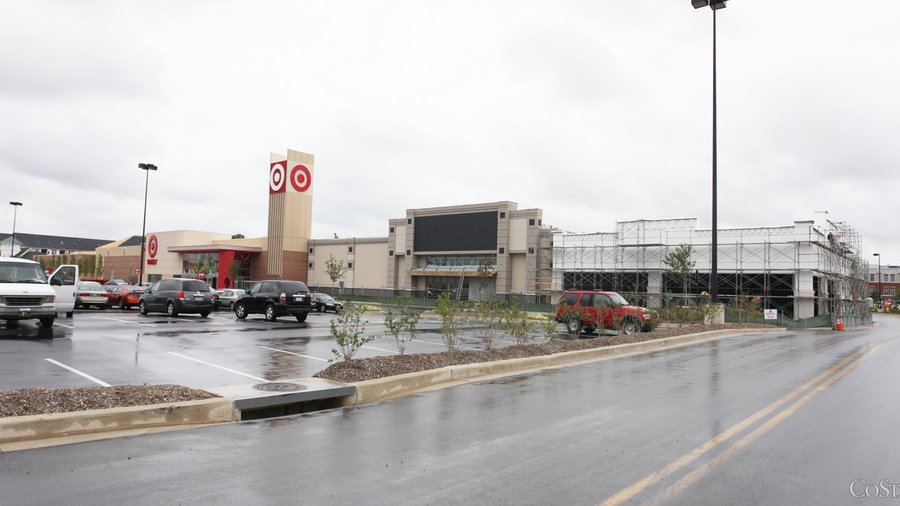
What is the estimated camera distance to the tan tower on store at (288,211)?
66.1 metres

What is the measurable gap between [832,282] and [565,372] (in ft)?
150

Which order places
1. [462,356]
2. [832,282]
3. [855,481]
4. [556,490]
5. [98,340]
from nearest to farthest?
[556,490]
[855,481]
[462,356]
[98,340]
[832,282]

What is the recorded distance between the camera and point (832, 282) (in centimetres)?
4784

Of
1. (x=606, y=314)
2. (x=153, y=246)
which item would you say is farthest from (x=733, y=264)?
(x=153, y=246)

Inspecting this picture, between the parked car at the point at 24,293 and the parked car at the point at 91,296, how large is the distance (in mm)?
13782

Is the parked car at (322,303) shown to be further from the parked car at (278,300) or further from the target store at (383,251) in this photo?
the target store at (383,251)

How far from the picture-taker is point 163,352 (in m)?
13.4

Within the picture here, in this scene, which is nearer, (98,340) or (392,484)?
(392,484)

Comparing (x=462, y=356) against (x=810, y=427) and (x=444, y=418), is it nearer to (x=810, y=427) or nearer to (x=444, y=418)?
(x=444, y=418)

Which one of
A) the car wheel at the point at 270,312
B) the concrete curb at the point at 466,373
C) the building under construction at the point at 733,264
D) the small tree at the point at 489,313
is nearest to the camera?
the concrete curb at the point at 466,373

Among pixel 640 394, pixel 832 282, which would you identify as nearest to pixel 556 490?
pixel 640 394

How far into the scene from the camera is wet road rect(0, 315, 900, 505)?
484 cm

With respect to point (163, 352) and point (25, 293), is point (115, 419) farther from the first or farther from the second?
point (25, 293)

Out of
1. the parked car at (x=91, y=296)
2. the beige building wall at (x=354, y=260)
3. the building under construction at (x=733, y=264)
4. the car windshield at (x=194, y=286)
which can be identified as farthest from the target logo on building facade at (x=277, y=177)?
the car windshield at (x=194, y=286)
